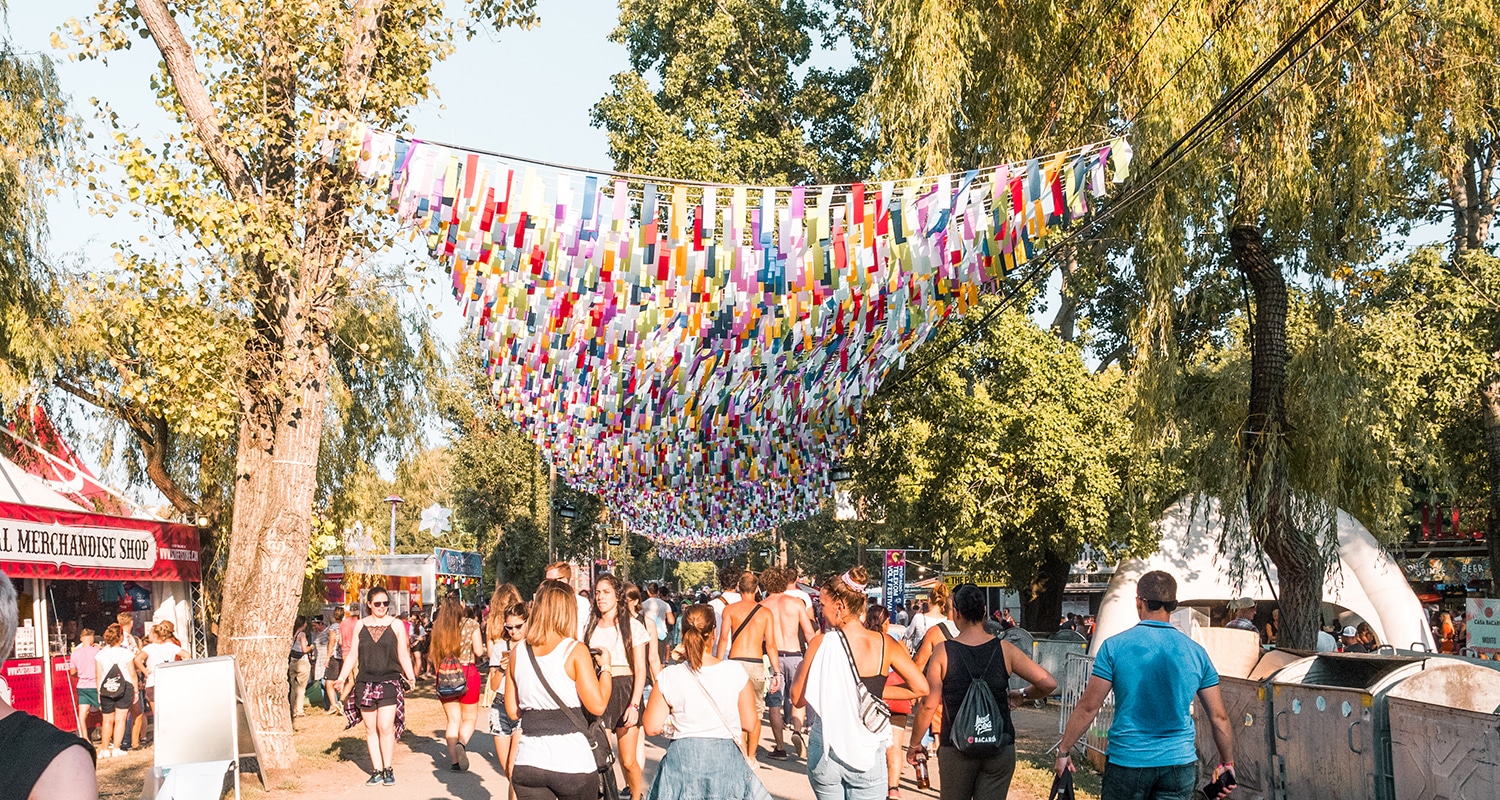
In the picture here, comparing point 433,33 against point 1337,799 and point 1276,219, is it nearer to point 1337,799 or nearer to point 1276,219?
point 1276,219

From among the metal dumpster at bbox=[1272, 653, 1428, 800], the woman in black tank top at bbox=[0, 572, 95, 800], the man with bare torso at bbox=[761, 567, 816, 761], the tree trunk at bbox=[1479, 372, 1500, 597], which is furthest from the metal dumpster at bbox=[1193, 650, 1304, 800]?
the tree trunk at bbox=[1479, 372, 1500, 597]

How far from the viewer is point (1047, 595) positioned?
28297 mm

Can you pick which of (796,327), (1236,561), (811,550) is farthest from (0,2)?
(811,550)

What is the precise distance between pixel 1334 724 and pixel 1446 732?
1.39 metres

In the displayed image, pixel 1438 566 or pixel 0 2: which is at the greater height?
pixel 0 2

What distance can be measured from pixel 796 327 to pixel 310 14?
5149 millimetres

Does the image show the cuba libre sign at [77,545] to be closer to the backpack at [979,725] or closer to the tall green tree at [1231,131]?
the tall green tree at [1231,131]

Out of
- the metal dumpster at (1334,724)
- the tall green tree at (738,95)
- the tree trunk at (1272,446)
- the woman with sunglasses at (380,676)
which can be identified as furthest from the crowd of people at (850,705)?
the tall green tree at (738,95)

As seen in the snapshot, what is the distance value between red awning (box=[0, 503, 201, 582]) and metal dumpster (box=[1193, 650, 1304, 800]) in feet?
40.6

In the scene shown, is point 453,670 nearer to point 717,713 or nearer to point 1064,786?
point 717,713

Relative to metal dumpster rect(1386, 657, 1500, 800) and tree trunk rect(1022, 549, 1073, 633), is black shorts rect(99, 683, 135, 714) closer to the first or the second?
metal dumpster rect(1386, 657, 1500, 800)

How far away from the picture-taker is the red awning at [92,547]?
14.7 meters

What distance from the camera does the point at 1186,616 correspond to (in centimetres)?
1215

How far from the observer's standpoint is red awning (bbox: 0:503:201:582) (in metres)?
14.7
